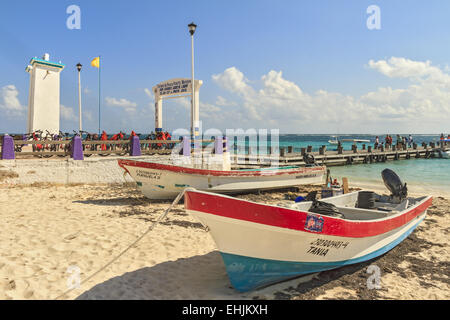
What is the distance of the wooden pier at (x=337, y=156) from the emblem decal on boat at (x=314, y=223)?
318 inches

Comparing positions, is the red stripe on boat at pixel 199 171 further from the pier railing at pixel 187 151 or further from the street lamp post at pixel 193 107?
the street lamp post at pixel 193 107

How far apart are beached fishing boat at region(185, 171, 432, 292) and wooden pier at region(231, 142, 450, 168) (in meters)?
7.43

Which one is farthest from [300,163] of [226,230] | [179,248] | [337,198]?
[226,230]

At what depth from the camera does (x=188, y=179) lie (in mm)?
10266

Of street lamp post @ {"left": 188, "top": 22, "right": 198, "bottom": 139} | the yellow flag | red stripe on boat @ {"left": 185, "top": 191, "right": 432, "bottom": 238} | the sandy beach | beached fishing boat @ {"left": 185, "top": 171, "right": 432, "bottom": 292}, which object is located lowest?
the sandy beach

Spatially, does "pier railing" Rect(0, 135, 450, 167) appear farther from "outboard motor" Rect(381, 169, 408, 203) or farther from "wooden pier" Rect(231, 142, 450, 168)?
"outboard motor" Rect(381, 169, 408, 203)

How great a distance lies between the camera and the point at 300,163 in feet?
76.3

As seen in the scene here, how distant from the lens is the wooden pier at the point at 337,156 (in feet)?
70.0

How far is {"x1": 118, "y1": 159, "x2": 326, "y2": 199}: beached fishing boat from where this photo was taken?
32.8ft

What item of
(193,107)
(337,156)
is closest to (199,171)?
Result: (193,107)

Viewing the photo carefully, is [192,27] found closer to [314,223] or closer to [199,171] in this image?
[199,171]

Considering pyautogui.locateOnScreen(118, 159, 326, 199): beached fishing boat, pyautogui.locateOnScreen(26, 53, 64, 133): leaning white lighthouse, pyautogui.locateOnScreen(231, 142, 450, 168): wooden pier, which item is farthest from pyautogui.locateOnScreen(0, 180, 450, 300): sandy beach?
pyautogui.locateOnScreen(26, 53, 64, 133): leaning white lighthouse
